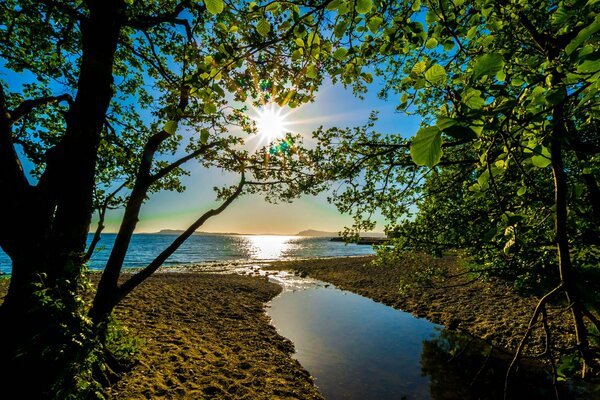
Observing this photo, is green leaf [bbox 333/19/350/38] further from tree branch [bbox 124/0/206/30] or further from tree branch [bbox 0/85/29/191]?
tree branch [bbox 0/85/29/191]

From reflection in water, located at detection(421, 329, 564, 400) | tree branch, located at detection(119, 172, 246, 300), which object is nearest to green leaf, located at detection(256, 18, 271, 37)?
tree branch, located at detection(119, 172, 246, 300)

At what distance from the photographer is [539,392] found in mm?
8891

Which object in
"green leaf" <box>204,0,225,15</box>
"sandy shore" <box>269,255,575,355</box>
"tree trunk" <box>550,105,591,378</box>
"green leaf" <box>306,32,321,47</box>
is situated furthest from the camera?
"sandy shore" <box>269,255,575,355</box>

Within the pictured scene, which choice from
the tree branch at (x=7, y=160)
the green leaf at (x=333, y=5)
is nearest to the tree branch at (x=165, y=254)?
the tree branch at (x=7, y=160)

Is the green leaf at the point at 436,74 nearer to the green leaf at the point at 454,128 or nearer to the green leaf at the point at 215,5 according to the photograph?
the green leaf at the point at 454,128

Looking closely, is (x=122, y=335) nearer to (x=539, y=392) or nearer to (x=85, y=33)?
(x=85, y=33)

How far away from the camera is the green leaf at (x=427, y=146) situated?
99cm

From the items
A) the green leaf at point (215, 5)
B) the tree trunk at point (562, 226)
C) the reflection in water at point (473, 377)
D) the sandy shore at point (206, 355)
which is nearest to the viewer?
the tree trunk at point (562, 226)

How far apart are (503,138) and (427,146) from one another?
0.67 metres

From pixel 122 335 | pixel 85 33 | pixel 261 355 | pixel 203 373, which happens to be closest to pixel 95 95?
pixel 85 33

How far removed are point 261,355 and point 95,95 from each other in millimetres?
9602

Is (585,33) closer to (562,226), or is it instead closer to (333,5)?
(562,226)

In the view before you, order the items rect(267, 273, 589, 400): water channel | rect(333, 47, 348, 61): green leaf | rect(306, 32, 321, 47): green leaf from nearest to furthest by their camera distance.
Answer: rect(306, 32, 321, 47): green leaf < rect(333, 47, 348, 61): green leaf < rect(267, 273, 589, 400): water channel

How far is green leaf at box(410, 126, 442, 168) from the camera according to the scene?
0.99 meters
